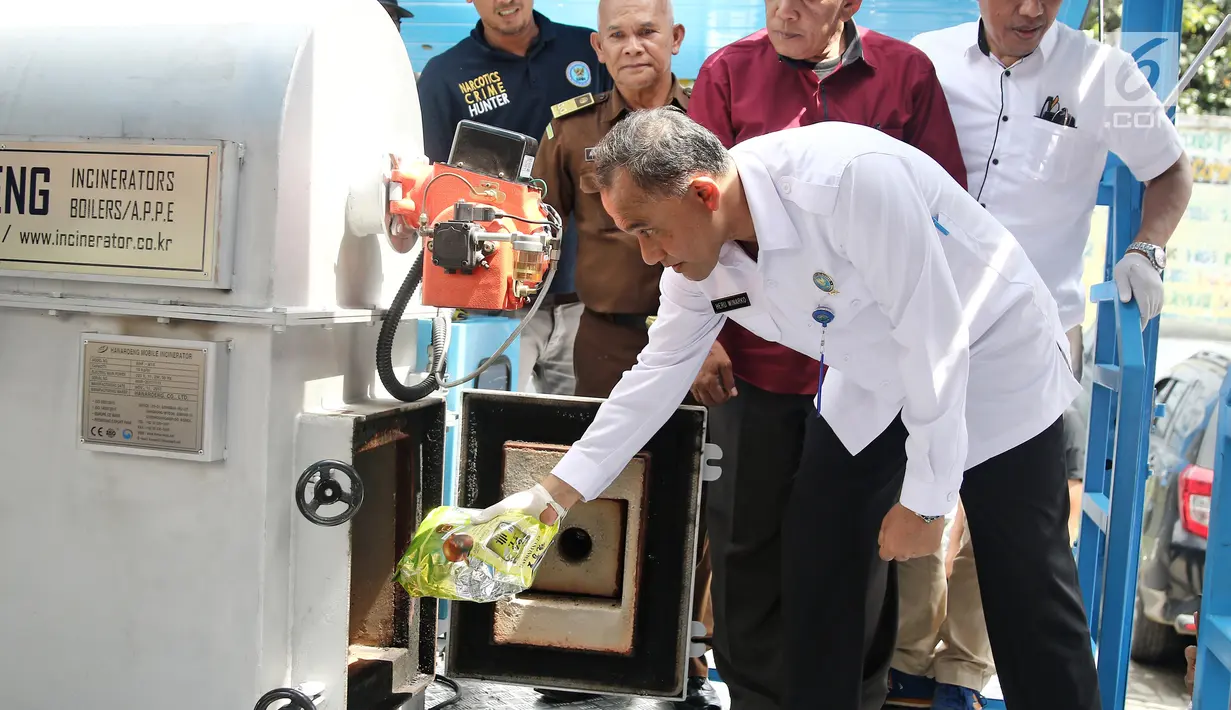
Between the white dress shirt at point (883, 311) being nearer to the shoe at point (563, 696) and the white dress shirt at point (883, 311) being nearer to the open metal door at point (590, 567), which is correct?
the open metal door at point (590, 567)

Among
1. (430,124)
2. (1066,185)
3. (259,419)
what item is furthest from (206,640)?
(1066,185)

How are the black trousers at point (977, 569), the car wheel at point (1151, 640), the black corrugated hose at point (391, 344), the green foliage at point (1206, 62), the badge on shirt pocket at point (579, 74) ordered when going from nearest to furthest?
the black trousers at point (977, 569) → the black corrugated hose at point (391, 344) → the badge on shirt pocket at point (579, 74) → the car wheel at point (1151, 640) → the green foliage at point (1206, 62)

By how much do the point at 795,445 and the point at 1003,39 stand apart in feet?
3.49

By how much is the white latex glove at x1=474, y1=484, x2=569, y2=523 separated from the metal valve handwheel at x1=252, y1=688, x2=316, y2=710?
0.46 meters

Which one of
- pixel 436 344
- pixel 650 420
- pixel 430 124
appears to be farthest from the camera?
pixel 430 124

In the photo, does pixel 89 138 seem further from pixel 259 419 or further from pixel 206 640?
pixel 206 640

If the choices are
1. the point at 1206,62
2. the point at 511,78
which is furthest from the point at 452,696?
the point at 1206,62

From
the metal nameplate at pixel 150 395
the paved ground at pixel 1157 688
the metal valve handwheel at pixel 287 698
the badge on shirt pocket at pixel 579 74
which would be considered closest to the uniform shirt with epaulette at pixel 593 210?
the badge on shirt pocket at pixel 579 74

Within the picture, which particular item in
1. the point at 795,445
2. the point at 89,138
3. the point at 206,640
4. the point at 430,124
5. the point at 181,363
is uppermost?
the point at 430,124

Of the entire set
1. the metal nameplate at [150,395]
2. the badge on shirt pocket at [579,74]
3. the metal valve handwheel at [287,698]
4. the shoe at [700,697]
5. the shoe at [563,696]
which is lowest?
the shoe at [563,696]

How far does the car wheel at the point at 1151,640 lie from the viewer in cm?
365

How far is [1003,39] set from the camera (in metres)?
2.36

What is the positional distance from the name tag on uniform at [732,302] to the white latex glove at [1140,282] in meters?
1.02

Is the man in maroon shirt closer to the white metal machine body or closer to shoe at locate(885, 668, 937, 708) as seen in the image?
shoe at locate(885, 668, 937, 708)
